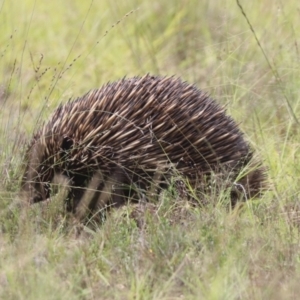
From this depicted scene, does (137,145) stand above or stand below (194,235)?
above

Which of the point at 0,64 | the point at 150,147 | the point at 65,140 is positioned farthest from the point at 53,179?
the point at 0,64

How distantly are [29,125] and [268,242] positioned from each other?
117 inches

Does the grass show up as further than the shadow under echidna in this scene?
No

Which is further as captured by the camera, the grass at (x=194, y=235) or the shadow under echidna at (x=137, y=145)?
the shadow under echidna at (x=137, y=145)

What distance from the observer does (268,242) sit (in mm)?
3676

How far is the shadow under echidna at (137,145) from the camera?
15.3 feet

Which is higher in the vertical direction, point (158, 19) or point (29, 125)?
point (158, 19)

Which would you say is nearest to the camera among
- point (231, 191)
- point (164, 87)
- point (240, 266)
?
point (240, 266)

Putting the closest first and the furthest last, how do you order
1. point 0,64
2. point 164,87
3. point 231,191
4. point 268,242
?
point 268,242
point 231,191
point 164,87
point 0,64

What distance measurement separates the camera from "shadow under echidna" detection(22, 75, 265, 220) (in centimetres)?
465

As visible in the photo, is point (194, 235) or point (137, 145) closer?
point (194, 235)

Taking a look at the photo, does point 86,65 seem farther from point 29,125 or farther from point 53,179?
point 53,179

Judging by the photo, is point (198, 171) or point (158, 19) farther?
point (158, 19)

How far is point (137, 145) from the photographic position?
4.67m
